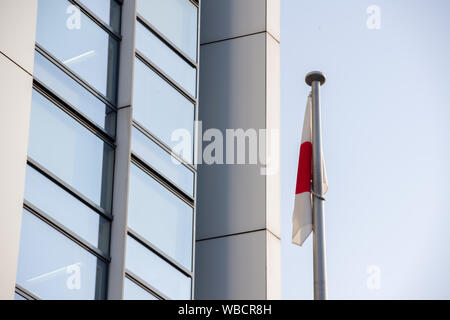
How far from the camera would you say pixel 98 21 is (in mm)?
15391

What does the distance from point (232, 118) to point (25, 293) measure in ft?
20.2

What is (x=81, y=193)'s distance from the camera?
46.5 feet

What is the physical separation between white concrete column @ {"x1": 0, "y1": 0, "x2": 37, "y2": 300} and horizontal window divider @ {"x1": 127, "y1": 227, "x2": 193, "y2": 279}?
273 centimetres

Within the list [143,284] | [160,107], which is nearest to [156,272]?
[143,284]

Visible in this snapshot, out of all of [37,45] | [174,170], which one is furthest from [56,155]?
[174,170]

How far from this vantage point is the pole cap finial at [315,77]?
50.4 feet

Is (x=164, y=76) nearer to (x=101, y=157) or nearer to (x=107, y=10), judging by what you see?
(x=107, y=10)

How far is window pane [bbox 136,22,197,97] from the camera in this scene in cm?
1628

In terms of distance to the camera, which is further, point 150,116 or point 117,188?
point 150,116

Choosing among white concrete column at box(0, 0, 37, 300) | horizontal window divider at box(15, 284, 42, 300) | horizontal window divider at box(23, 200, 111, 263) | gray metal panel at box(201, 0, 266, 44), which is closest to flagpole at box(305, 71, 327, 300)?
horizontal window divider at box(23, 200, 111, 263)

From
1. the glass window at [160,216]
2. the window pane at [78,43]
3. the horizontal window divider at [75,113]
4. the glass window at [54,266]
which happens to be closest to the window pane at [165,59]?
the window pane at [78,43]
